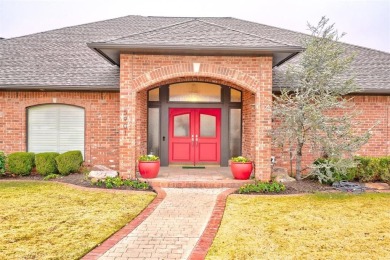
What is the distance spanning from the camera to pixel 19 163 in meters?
11.2

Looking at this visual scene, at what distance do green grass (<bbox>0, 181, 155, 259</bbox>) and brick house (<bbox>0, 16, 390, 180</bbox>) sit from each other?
191 centimetres

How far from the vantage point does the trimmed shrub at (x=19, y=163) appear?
443 inches

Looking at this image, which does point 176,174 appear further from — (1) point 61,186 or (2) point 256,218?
(2) point 256,218

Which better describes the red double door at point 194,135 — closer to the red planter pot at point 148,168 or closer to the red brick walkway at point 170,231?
the red planter pot at point 148,168

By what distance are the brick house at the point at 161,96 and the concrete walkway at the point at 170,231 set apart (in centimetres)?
262

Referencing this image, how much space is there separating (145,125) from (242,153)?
3.87 meters

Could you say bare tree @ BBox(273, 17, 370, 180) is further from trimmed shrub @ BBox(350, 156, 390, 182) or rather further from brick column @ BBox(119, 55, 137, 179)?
brick column @ BBox(119, 55, 137, 179)

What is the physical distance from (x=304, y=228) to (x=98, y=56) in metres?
11.3

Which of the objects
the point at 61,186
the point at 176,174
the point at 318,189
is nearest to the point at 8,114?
the point at 61,186

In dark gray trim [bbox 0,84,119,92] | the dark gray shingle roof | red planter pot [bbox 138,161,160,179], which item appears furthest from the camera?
dark gray trim [bbox 0,84,119,92]

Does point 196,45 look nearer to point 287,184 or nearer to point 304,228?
point 287,184

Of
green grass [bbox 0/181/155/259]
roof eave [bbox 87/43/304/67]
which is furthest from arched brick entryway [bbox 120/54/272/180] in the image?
green grass [bbox 0/181/155/259]

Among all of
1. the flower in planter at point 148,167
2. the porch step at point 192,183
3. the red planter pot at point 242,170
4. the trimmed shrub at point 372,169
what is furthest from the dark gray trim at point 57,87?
the trimmed shrub at point 372,169

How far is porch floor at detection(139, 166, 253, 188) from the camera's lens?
384 inches
